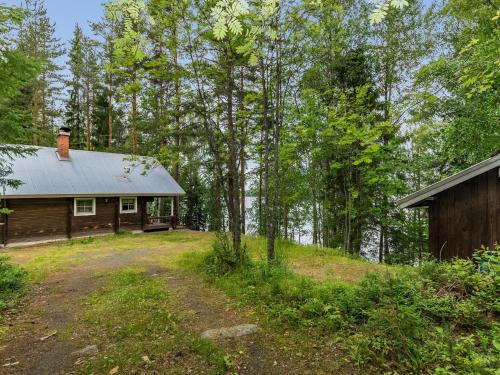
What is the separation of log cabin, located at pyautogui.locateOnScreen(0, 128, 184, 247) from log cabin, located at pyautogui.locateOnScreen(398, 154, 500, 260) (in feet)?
29.5

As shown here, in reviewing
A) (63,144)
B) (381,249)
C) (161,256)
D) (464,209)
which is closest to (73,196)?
(63,144)

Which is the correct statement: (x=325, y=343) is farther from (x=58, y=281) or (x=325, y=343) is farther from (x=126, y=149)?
(x=126, y=149)

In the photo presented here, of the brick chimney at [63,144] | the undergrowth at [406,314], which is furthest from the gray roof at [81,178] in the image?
the undergrowth at [406,314]

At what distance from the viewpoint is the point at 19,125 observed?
5695 millimetres

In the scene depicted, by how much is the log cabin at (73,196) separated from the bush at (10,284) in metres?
4.66

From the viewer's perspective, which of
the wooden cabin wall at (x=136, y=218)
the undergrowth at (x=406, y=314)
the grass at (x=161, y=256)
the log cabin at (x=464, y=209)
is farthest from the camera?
the wooden cabin wall at (x=136, y=218)

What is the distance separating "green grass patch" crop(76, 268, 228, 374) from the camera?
10.1ft

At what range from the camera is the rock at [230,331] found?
364 centimetres

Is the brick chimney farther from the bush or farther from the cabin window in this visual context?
the bush

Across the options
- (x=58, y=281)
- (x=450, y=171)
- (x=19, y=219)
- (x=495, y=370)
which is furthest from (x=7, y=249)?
(x=450, y=171)

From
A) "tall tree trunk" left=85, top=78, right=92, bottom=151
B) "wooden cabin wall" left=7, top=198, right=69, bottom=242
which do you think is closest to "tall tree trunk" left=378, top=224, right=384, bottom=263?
"wooden cabin wall" left=7, top=198, right=69, bottom=242

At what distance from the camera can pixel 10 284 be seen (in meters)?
5.64

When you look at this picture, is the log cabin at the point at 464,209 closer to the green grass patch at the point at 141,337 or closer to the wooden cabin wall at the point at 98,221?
the green grass patch at the point at 141,337

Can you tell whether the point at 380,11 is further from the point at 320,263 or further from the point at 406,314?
the point at 320,263
